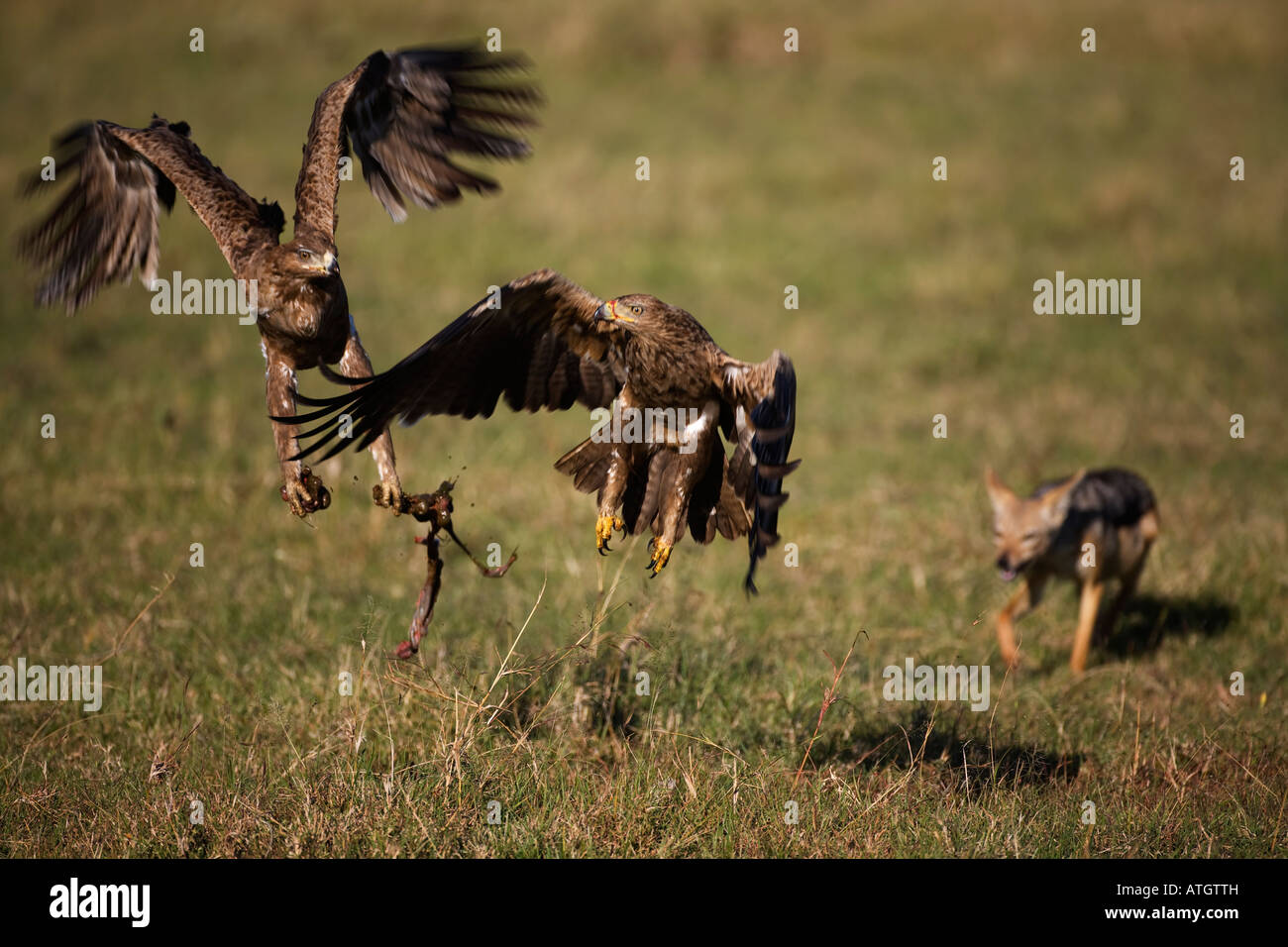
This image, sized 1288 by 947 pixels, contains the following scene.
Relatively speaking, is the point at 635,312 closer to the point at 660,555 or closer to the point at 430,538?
the point at 660,555

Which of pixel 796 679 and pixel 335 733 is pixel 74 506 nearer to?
pixel 335 733

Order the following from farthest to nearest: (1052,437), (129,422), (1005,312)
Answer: (1005,312), (1052,437), (129,422)

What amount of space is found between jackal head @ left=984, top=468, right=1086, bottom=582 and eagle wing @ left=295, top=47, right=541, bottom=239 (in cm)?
368

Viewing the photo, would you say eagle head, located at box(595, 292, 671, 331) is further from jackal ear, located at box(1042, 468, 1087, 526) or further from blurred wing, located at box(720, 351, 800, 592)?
jackal ear, located at box(1042, 468, 1087, 526)

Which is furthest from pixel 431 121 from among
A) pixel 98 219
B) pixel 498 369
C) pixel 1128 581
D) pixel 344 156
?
pixel 1128 581

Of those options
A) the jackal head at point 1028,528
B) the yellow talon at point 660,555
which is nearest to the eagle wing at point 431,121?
the yellow talon at point 660,555

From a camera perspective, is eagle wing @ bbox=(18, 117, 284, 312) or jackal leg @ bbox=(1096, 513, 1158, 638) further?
jackal leg @ bbox=(1096, 513, 1158, 638)

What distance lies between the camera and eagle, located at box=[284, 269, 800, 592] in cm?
507

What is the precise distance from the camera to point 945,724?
6012mm

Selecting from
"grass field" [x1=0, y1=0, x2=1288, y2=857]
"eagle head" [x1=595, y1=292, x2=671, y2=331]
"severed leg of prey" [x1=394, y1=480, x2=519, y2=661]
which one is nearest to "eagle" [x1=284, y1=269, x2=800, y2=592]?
"eagle head" [x1=595, y1=292, x2=671, y2=331]

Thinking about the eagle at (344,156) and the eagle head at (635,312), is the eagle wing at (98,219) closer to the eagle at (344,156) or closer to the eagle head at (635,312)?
the eagle at (344,156)

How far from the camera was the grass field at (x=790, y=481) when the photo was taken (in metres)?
5.09

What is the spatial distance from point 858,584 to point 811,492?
1783 millimetres

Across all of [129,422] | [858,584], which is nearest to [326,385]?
[129,422]
